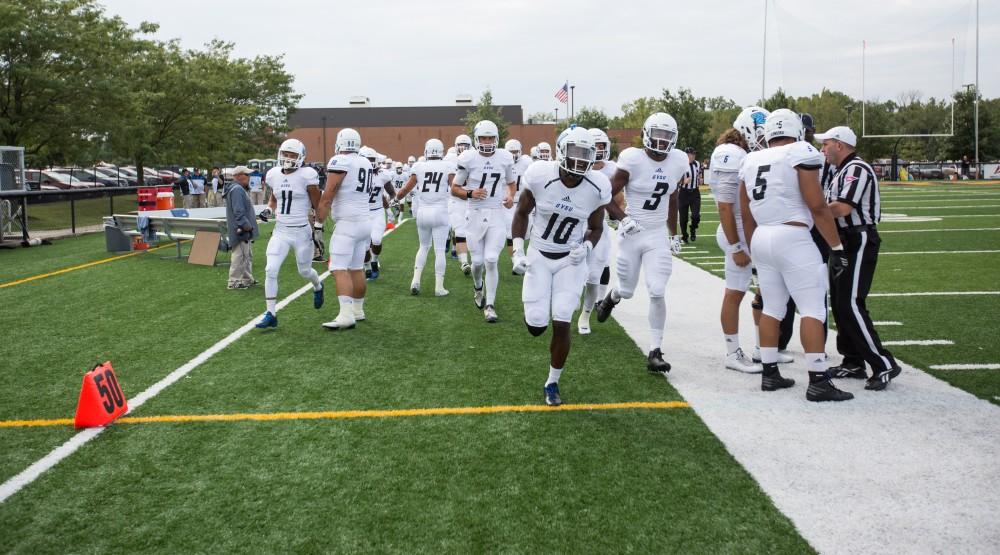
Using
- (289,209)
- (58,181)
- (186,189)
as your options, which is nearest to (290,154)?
(289,209)

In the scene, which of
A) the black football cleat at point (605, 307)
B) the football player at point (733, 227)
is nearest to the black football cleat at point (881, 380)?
the football player at point (733, 227)

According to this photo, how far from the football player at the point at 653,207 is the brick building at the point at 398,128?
257 feet

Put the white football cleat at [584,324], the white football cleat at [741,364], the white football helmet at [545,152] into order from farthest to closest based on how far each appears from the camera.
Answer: the white football helmet at [545,152] → the white football cleat at [584,324] → the white football cleat at [741,364]

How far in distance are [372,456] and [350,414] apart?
0.87 m

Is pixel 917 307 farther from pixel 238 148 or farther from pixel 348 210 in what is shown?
pixel 238 148

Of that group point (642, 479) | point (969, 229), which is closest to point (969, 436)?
point (642, 479)

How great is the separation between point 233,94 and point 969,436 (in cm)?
4470

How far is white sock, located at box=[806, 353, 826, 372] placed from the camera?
5.61 m

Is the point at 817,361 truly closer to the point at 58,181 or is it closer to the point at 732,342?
the point at 732,342

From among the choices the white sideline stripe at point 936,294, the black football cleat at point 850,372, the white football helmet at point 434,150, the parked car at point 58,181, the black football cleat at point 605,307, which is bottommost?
the black football cleat at point 850,372

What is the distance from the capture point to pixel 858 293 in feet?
19.9

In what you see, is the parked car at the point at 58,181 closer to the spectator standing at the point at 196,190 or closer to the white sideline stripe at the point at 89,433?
the spectator standing at the point at 196,190

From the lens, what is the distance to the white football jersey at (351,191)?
26.9 feet

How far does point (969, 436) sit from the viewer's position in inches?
190
